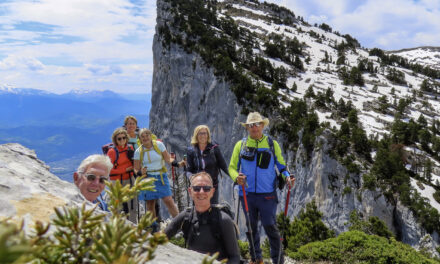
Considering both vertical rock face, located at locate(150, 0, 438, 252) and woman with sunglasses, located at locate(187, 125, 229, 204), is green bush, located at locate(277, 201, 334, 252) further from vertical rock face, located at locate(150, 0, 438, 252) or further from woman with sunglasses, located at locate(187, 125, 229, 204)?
woman with sunglasses, located at locate(187, 125, 229, 204)

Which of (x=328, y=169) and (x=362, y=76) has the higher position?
(x=362, y=76)

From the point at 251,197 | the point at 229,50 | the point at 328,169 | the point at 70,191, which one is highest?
the point at 229,50

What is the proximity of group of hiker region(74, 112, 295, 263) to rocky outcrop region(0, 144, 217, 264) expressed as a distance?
100cm

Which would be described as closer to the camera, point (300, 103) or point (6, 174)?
point (6, 174)

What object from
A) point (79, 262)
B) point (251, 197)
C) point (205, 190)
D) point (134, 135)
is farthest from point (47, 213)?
point (134, 135)

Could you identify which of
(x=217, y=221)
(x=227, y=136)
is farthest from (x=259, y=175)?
(x=227, y=136)

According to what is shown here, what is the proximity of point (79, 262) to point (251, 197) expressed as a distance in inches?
184

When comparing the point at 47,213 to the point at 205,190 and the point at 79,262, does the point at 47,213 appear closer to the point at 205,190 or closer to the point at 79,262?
the point at 79,262

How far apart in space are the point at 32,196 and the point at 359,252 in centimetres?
667

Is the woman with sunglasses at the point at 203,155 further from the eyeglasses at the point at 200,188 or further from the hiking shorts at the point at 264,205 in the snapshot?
the eyeglasses at the point at 200,188

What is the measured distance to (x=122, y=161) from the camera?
6.29 m

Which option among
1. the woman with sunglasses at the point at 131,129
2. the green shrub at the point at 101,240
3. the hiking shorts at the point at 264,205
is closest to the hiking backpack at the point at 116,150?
the woman with sunglasses at the point at 131,129

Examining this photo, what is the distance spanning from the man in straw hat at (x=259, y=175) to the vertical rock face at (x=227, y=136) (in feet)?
28.3

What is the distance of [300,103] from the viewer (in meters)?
21.6
